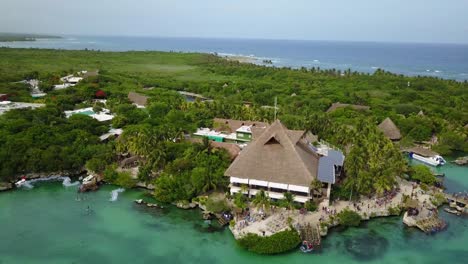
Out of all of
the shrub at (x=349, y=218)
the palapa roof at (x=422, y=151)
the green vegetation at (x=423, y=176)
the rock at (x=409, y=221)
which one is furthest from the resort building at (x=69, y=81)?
the rock at (x=409, y=221)

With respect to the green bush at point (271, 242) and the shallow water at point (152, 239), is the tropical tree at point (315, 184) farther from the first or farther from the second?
the green bush at point (271, 242)

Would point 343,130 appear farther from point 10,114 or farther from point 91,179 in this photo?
point 10,114

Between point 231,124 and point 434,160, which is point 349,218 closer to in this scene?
point 434,160

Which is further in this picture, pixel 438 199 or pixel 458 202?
pixel 458 202

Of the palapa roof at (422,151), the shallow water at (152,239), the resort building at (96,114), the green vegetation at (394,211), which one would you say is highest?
the resort building at (96,114)

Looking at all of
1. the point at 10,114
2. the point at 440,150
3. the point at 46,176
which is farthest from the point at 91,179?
the point at 440,150

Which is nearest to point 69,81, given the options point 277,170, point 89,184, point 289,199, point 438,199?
point 89,184
